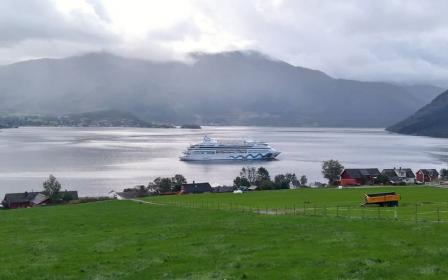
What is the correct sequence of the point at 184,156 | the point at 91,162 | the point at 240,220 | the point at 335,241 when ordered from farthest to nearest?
the point at 184,156 → the point at 91,162 → the point at 240,220 → the point at 335,241

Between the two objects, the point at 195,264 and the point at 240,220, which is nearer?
the point at 195,264

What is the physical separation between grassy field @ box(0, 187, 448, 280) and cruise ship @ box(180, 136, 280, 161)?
121 meters

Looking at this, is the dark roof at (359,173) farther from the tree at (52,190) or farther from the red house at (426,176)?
the tree at (52,190)

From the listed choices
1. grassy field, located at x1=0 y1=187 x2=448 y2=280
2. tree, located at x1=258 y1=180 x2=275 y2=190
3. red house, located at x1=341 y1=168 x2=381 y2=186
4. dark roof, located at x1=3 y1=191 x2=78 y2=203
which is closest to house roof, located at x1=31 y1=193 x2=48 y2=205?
dark roof, located at x1=3 y1=191 x2=78 y2=203

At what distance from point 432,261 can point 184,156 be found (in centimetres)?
12985

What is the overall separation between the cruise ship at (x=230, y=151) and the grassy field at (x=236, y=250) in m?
121

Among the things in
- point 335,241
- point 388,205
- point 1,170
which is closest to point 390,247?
point 335,241

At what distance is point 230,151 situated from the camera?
494 feet

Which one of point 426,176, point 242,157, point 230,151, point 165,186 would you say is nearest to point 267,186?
point 165,186

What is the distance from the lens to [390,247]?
1600 cm

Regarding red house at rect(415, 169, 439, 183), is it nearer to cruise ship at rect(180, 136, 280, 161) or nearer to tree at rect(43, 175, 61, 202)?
tree at rect(43, 175, 61, 202)

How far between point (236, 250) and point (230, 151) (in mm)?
133914

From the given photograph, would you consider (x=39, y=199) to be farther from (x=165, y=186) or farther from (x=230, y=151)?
(x=230, y=151)

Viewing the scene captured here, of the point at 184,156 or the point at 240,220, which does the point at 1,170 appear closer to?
the point at 184,156
